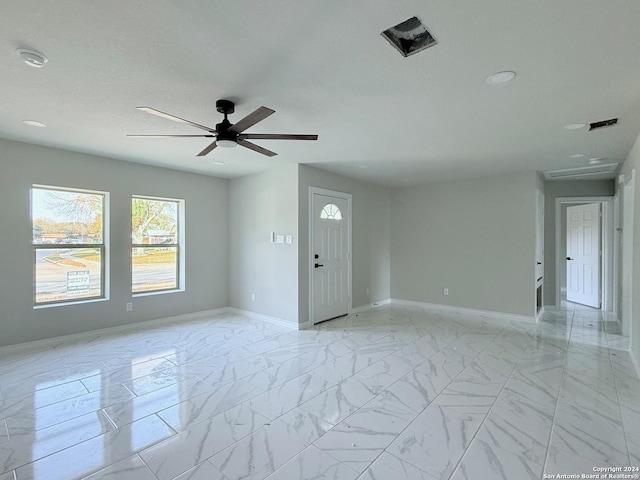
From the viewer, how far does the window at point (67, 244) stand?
410 centimetres

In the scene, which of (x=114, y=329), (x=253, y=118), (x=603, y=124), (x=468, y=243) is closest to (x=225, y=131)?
(x=253, y=118)

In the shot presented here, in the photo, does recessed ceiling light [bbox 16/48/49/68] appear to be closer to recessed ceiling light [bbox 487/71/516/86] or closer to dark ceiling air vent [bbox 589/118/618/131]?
recessed ceiling light [bbox 487/71/516/86]

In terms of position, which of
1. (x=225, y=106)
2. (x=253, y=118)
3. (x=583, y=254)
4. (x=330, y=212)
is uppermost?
(x=225, y=106)

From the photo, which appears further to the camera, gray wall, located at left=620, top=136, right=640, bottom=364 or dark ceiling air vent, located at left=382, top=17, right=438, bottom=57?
gray wall, located at left=620, top=136, right=640, bottom=364

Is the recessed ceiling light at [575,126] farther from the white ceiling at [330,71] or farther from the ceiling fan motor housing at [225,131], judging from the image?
the ceiling fan motor housing at [225,131]

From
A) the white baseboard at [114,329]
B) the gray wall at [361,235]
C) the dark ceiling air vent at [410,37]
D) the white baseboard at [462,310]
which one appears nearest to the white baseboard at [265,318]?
the gray wall at [361,235]

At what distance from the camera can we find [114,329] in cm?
462

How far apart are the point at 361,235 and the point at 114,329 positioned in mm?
4240

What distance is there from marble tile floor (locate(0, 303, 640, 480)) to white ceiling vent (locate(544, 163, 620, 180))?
2.48m

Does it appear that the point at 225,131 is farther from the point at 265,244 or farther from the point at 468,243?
the point at 468,243

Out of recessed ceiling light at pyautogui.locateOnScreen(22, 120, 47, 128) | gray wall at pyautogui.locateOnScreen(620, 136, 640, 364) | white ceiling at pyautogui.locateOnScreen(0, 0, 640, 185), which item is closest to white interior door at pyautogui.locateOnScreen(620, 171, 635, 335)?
gray wall at pyautogui.locateOnScreen(620, 136, 640, 364)

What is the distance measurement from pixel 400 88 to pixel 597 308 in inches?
250

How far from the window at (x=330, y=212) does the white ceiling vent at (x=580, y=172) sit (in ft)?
11.6

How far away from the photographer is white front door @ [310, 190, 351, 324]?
508cm
